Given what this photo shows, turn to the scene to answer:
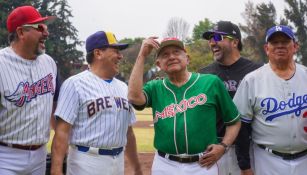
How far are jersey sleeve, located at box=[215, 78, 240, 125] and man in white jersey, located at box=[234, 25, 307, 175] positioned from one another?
0.33m

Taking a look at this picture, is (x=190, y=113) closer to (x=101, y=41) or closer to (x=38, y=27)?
(x=101, y=41)

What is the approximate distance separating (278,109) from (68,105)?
1.86m

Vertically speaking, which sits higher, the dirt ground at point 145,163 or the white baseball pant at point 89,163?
the white baseball pant at point 89,163

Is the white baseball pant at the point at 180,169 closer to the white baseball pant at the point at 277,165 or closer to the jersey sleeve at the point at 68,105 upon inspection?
the white baseball pant at the point at 277,165

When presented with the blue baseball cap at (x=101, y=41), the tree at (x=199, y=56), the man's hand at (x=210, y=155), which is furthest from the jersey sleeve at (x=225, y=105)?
the tree at (x=199, y=56)

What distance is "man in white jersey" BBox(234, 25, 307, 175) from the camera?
3787mm

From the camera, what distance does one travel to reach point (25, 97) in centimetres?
381

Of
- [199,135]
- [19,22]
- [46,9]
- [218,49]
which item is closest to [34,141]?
[19,22]

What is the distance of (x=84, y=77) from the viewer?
3.91m

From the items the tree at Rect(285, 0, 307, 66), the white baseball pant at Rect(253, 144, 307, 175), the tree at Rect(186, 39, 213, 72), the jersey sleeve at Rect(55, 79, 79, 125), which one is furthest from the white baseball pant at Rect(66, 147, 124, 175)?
the tree at Rect(285, 0, 307, 66)

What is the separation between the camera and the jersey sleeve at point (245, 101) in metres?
3.92

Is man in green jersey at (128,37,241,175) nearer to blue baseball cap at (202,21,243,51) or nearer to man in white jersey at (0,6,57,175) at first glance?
man in white jersey at (0,6,57,175)

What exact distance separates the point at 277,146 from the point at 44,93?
86.0 inches

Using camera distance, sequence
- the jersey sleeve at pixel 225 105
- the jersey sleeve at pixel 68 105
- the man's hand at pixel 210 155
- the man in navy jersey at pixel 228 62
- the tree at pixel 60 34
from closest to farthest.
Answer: the man's hand at pixel 210 155 < the jersey sleeve at pixel 225 105 < the jersey sleeve at pixel 68 105 < the man in navy jersey at pixel 228 62 < the tree at pixel 60 34
